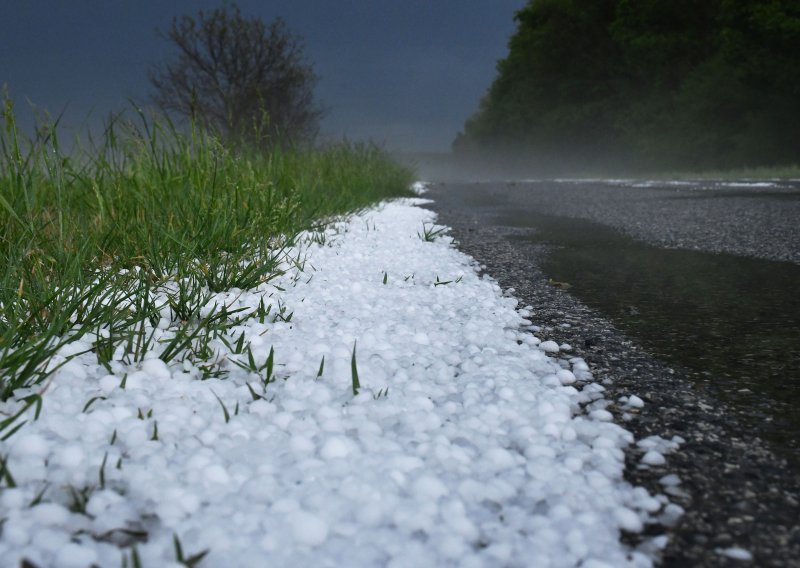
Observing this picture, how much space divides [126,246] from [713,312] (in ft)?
7.19

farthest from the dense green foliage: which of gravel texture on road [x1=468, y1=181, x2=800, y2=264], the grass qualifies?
the grass

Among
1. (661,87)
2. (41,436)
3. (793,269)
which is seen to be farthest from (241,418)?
(661,87)

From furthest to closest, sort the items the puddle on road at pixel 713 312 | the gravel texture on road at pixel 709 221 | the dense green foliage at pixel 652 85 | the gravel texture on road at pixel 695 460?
the dense green foliage at pixel 652 85, the gravel texture on road at pixel 709 221, the puddle on road at pixel 713 312, the gravel texture on road at pixel 695 460

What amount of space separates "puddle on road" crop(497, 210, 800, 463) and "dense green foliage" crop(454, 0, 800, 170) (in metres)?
16.9

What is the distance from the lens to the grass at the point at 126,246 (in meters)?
1.57

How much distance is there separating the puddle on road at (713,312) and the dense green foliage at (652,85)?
16.9 metres

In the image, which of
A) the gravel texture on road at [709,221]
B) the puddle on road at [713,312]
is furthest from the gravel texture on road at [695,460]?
the gravel texture on road at [709,221]

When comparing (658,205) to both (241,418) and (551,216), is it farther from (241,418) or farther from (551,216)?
(241,418)

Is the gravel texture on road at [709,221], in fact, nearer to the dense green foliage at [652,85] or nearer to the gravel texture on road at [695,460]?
the gravel texture on road at [695,460]

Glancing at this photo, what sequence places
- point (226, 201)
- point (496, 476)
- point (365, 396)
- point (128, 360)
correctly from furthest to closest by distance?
point (226, 201) → point (128, 360) → point (365, 396) → point (496, 476)

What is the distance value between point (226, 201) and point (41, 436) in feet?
6.34

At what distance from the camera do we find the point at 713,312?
2.32 meters

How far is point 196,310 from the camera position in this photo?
184cm

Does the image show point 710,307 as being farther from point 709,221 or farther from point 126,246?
point 709,221
